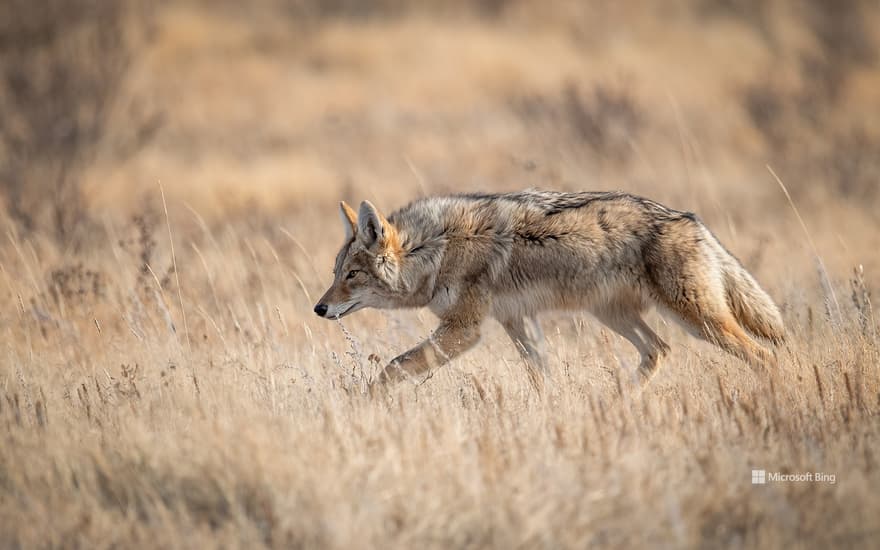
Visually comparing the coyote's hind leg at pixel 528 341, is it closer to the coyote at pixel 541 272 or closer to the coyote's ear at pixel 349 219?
the coyote at pixel 541 272

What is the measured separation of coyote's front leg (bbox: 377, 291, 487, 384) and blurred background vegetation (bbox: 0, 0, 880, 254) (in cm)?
285

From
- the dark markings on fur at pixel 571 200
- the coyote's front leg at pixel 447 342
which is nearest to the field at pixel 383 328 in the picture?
the coyote's front leg at pixel 447 342

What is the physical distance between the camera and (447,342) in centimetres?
616

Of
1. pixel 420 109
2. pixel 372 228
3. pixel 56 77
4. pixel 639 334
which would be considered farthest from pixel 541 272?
pixel 420 109

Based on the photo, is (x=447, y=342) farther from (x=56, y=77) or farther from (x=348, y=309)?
(x=56, y=77)

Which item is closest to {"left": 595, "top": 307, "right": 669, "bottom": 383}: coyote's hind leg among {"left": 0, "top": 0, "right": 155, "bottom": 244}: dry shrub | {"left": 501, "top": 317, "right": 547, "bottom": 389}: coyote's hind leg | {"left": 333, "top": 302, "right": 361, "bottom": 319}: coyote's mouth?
{"left": 501, "top": 317, "right": 547, "bottom": 389}: coyote's hind leg

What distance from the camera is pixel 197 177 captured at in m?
15.0

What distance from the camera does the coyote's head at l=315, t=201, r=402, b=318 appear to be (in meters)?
6.44

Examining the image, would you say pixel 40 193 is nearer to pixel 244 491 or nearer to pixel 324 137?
pixel 324 137

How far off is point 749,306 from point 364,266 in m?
2.57

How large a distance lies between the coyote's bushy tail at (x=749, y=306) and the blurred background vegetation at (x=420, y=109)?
235 centimetres

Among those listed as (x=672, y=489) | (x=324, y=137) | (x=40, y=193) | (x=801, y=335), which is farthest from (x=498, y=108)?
(x=672, y=489)

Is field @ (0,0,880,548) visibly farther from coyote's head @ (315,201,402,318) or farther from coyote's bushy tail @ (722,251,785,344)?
coyote's head @ (315,201,402,318)

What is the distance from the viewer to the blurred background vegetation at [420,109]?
13.1 metres
